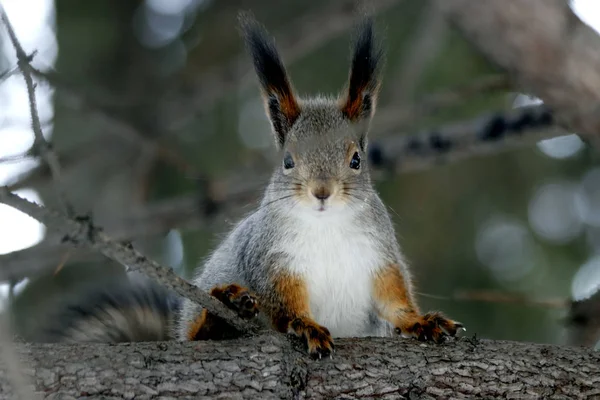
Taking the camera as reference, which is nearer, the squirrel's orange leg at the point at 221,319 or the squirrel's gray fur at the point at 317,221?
the squirrel's orange leg at the point at 221,319

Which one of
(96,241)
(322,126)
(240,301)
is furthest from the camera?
(322,126)

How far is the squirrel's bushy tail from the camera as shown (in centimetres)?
326

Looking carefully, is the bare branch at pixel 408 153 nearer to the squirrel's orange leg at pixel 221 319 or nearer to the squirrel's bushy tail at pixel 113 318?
the squirrel's bushy tail at pixel 113 318

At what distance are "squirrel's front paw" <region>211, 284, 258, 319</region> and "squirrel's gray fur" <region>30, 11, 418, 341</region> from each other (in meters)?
0.23

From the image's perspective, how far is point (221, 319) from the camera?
A: 9.09 ft

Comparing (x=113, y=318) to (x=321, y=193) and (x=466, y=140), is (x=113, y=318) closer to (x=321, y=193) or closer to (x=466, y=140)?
(x=321, y=193)

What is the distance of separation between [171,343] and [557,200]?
356 cm

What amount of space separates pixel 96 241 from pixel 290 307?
48.1 inches

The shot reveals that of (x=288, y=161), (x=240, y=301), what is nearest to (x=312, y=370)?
(x=240, y=301)

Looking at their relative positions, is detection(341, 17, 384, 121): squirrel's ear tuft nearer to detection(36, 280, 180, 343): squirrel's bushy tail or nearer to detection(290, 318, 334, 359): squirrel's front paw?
detection(290, 318, 334, 359): squirrel's front paw

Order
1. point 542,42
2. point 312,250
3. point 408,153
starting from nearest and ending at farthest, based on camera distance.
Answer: point 542,42
point 312,250
point 408,153

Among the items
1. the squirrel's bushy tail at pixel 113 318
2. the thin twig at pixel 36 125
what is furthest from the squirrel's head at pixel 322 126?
the thin twig at pixel 36 125

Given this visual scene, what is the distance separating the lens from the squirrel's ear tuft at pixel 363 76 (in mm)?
3061

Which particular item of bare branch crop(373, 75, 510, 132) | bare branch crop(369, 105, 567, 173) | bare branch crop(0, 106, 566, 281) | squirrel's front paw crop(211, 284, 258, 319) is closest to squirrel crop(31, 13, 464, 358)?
squirrel's front paw crop(211, 284, 258, 319)
